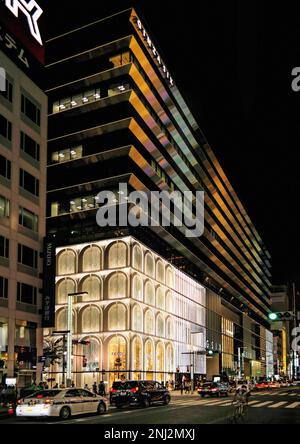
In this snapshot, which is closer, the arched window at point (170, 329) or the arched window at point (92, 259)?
the arched window at point (92, 259)

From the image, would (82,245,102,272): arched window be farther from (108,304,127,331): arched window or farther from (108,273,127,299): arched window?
(108,304,127,331): arched window

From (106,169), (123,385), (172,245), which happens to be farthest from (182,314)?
(123,385)

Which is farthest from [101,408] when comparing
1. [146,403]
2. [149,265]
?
[149,265]

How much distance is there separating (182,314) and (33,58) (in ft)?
154

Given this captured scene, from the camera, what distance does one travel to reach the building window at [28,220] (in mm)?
51969

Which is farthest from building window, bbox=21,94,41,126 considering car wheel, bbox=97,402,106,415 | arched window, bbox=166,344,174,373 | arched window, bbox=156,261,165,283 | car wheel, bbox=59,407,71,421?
arched window, bbox=166,344,174,373

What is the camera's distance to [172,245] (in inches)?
3351

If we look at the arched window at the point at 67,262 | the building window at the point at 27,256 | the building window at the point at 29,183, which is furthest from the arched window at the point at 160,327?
the building window at the point at 29,183

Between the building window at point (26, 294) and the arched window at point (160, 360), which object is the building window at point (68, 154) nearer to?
the building window at point (26, 294)

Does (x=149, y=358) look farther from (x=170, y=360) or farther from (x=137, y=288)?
(x=137, y=288)

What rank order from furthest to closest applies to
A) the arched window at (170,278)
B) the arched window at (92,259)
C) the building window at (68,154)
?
the arched window at (170,278)
the building window at (68,154)
the arched window at (92,259)

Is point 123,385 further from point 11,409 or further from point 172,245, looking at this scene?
point 172,245

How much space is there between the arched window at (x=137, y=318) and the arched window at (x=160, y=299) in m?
6.20

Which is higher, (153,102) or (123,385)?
(153,102)
